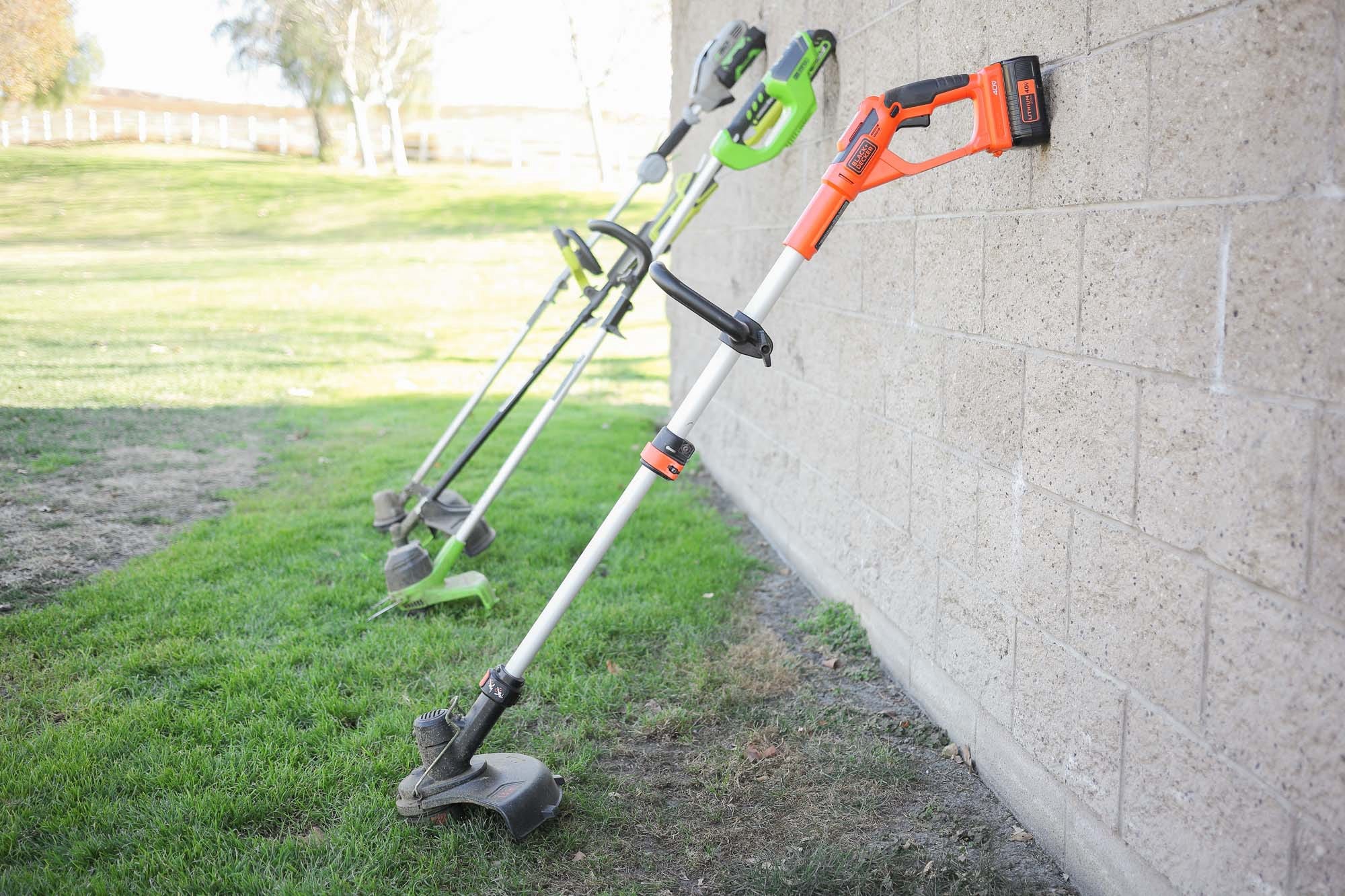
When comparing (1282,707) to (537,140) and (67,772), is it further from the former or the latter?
(537,140)

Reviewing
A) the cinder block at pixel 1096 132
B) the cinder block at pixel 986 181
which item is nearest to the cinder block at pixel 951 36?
the cinder block at pixel 986 181

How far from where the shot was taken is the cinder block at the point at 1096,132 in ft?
6.70

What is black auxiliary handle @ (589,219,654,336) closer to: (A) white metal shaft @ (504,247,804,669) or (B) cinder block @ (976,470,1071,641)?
(A) white metal shaft @ (504,247,804,669)

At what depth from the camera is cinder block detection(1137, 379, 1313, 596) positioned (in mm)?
1684

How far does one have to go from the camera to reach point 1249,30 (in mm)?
1731

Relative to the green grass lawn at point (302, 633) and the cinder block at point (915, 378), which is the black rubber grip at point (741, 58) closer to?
the cinder block at point (915, 378)

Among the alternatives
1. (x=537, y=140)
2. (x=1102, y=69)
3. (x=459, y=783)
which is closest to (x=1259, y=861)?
(x=1102, y=69)

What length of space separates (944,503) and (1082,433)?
772mm

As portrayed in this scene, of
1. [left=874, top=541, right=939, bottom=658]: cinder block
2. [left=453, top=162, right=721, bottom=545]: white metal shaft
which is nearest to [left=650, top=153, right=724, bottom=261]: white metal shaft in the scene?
[left=453, top=162, right=721, bottom=545]: white metal shaft

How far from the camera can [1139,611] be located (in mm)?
2100

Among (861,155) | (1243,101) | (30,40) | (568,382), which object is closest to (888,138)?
(861,155)

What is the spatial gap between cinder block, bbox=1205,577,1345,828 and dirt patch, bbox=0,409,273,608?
389 cm

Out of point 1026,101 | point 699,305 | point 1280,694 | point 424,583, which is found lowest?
point 424,583

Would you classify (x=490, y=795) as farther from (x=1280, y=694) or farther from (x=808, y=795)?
(x=1280, y=694)
